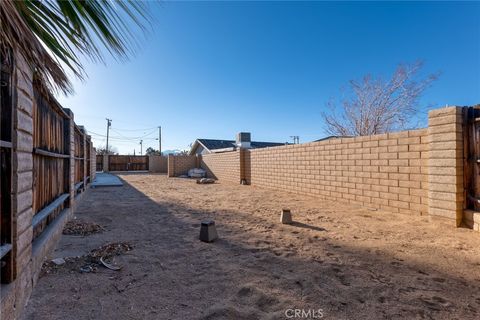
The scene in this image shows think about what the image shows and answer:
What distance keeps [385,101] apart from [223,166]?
388 inches

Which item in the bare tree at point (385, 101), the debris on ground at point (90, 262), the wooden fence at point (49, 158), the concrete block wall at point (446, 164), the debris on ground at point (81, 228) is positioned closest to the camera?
the debris on ground at point (90, 262)

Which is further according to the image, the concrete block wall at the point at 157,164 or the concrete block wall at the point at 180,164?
the concrete block wall at the point at 157,164

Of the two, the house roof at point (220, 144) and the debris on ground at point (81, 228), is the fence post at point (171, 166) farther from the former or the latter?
the debris on ground at point (81, 228)

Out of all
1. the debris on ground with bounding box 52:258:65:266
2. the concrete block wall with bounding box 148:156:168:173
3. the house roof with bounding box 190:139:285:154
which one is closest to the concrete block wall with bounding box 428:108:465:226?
the debris on ground with bounding box 52:258:65:266

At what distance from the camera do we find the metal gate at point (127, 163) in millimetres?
24375

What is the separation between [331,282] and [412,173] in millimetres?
3745

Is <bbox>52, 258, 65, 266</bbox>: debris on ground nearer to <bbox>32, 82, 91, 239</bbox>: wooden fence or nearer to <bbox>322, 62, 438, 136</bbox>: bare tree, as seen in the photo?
<bbox>32, 82, 91, 239</bbox>: wooden fence

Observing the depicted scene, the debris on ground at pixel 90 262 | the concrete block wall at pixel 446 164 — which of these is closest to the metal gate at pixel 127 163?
the debris on ground at pixel 90 262

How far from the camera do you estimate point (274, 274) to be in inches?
99.8

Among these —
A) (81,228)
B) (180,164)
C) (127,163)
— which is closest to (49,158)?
(81,228)

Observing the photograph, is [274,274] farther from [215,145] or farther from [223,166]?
[215,145]

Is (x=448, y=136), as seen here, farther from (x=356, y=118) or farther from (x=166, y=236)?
(x=356, y=118)

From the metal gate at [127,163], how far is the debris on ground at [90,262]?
2356 cm

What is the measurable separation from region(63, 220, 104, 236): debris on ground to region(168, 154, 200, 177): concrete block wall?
49.2 ft
